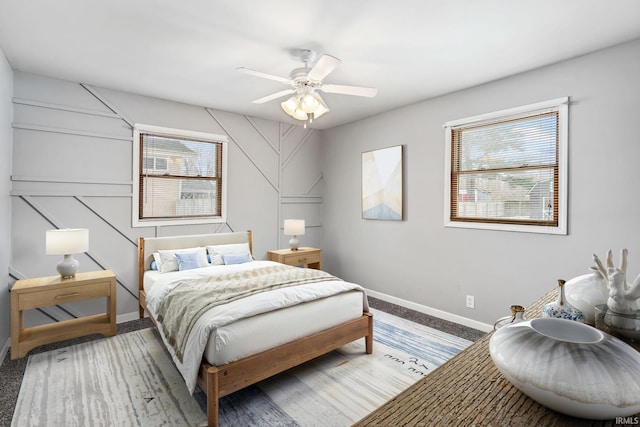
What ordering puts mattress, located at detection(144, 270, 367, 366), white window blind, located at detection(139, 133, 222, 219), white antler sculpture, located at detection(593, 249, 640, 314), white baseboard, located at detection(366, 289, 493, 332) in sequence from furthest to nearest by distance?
white window blind, located at detection(139, 133, 222, 219) < white baseboard, located at detection(366, 289, 493, 332) < mattress, located at detection(144, 270, 367, 366) < white antler sculpture, located at detection(593, 249, 640, 314)

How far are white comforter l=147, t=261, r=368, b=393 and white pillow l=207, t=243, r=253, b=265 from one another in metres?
0.61

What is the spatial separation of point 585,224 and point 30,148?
5293mm

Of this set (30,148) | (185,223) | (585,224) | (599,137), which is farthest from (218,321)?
(599,137)

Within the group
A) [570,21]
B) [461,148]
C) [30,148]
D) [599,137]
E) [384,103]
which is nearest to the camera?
[570,21]

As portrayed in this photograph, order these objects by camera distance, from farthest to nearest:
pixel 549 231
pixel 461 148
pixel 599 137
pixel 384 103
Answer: pixel 384 103 → pixel 461 148 → pixel 549 231 → pixel 599 137

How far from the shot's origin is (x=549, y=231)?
2938 millimetres

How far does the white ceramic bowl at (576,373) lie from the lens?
0.67m

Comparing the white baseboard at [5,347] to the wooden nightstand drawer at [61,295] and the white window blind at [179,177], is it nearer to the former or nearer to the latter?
the wooden nightstand drawer at [61,295]

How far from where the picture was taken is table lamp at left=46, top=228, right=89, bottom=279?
295 cm

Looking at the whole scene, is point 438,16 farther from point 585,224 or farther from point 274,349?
point 274,349

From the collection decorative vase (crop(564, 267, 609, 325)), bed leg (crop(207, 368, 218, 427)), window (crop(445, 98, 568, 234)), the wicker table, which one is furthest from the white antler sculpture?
window (crop(445, 98, 568, 234))

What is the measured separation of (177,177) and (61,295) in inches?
69.9

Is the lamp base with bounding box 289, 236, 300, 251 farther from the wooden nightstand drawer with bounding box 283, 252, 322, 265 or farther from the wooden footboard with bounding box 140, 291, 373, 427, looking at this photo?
the wooden footboard with bounding box 140, 291, 373, 427

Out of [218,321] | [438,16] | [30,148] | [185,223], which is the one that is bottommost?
[218,321]
